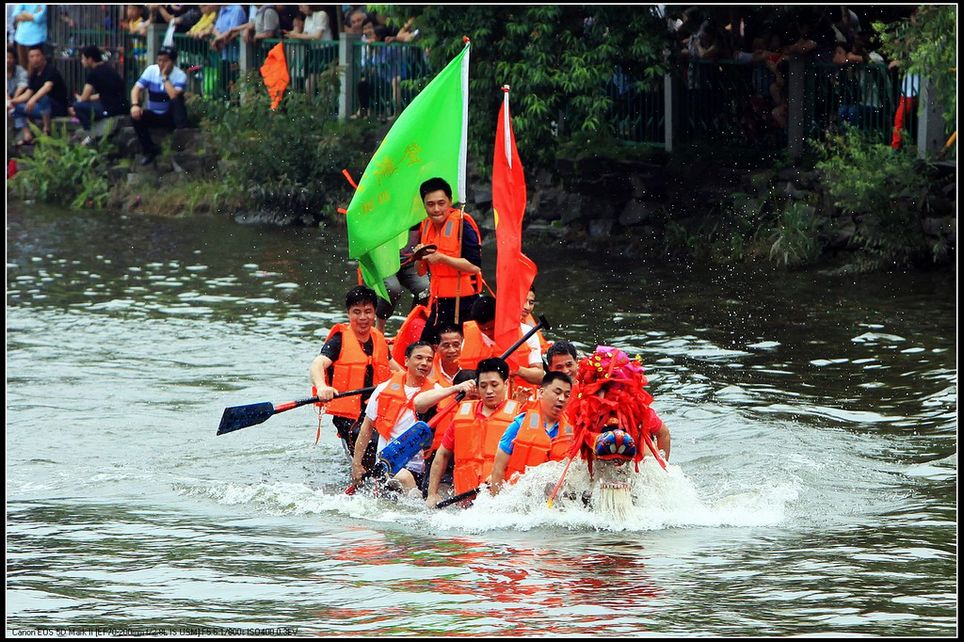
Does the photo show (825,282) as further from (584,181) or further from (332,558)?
(332,558)

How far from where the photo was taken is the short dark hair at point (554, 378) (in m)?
10.5

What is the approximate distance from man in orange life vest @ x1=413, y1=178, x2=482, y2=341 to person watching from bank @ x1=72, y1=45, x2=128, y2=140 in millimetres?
16302

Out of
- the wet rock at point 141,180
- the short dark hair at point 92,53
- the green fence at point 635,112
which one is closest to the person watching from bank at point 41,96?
the short dark hair at point 92,53

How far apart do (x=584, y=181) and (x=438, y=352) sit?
1038 centimetres

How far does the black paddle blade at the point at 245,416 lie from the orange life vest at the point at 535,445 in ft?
7.36

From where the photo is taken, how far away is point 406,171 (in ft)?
41.7

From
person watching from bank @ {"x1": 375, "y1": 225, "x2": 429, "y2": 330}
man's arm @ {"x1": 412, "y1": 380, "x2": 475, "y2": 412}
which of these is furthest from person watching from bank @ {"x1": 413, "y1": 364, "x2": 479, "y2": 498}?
person watching from bank @ {"x1": 375, "y1": 225, "x2": 429, "y2": 330}

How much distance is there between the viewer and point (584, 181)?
22.0 meters

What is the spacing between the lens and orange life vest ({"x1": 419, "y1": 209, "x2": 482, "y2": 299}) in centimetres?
1233

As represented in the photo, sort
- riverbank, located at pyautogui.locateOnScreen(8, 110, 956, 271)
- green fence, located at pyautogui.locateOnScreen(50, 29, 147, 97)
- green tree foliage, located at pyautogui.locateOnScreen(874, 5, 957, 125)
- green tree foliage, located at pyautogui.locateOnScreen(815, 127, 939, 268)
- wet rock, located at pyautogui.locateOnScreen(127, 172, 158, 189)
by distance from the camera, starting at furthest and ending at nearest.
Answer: green fence, located at pyautogui.locateOnScreen(50, 29, 147, 97)
wet rock, located at pyautogui.locateOnScreen(127, 172, 158, 189)
riverbank, located at pyautogui.locateOnScreen(8, 110, 956, 271)
green tree foliage, located at pyautogui.locateOnScreen(815, 127, 939, 268)
green tree foliage, located at pyautogui.locateOnScreen(874, 5, 957, 125)

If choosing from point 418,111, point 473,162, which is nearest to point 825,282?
point 473,162

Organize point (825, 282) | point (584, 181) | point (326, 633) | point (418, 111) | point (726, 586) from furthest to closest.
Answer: point (584, 181)
point (825, 282)
point (418, 111)
point (726, 586)
point (326, 633)

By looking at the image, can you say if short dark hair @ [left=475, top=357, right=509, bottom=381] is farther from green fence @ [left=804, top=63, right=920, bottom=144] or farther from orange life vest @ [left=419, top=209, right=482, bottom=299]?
green fence @ [left=804, top=63, right=920, bottom=144]

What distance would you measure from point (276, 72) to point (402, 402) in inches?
582
